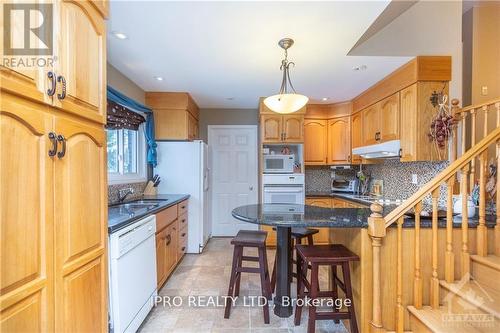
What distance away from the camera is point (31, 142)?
0.83 m

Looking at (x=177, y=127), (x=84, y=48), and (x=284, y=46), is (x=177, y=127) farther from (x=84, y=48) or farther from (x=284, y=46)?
(x=84, y=48)

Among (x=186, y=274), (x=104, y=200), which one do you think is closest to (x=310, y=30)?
(x=104, y=200)

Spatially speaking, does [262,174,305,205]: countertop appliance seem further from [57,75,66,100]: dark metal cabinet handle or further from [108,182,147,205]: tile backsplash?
[57,75,66,100]: dark metal cabinet handle

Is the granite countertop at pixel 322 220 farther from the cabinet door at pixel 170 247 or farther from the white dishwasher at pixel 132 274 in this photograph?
the cabinet door at pixel 170 247

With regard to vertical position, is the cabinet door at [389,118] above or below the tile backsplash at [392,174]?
above

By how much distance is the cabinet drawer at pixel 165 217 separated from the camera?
8.36 feet

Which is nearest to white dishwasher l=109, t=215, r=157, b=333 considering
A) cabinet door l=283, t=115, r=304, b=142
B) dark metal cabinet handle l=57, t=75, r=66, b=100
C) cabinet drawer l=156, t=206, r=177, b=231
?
cabinet drawer l=156, t=206, r=177, b=231

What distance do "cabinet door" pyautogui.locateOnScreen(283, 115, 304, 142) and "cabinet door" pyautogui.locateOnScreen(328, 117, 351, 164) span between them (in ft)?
2.13

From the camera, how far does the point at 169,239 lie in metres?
2.90

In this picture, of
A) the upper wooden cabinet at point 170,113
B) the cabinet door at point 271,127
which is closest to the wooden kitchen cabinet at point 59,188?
the upper wooden cabinet at point 170,113

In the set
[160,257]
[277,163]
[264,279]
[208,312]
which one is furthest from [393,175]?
[160,257]

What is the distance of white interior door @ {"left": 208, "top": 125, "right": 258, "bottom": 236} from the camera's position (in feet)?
15.5

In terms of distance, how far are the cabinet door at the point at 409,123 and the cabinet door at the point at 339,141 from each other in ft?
4.30

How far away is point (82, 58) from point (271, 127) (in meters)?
3.20
